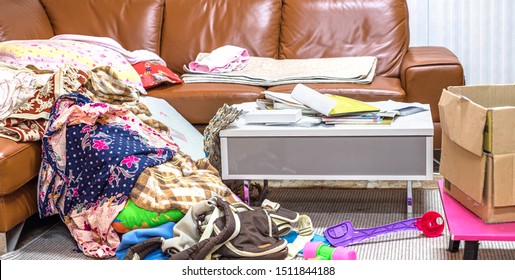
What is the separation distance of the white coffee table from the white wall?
5.36 ft

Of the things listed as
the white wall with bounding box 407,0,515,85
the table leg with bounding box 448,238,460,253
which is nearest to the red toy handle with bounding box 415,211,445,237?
the table leg with bounding box 448,238,460,253

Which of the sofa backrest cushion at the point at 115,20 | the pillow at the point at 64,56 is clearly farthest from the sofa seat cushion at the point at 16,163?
the sofa backrest cushion at the point at 115,20

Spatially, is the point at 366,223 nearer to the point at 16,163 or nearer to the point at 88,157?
the point at 88,157

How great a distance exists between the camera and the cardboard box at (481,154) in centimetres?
213

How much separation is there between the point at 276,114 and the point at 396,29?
4.67 feet

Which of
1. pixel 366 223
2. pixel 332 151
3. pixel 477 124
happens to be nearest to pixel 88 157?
pixel 332 151

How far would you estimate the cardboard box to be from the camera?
2135 mm

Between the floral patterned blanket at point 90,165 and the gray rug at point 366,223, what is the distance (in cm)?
10

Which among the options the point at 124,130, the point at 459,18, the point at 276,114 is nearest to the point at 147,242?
the point at 124,130

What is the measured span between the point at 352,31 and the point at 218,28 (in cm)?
71

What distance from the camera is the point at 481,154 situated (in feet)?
7.16

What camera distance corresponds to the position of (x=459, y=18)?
4.43 metres
